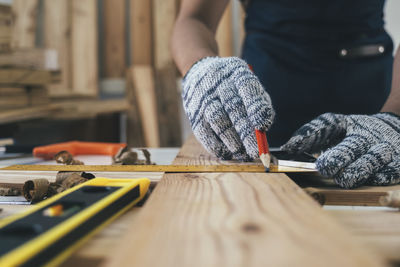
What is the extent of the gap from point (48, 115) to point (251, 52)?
1.86 meters

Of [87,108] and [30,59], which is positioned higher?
[30,59]

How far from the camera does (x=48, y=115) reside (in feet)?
9.10

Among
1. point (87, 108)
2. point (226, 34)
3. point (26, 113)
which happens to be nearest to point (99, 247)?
point (26, 113)

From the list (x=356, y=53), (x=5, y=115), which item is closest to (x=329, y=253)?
(x=356, y=53)

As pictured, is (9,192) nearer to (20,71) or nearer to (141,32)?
(20,71)

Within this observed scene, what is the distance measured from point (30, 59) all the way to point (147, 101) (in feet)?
3.56

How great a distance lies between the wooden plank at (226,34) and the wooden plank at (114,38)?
39.0 inches

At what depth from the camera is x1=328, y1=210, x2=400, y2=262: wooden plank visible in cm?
42

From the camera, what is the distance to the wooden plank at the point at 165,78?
11.1 ft

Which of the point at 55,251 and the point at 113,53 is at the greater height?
the point at 113,53

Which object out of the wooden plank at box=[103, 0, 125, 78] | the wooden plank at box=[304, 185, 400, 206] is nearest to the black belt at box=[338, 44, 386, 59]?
the wooden plank at box=[304, 185, 400, 206]

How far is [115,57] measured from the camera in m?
3.52

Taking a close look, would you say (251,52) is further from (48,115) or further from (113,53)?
(113,53)

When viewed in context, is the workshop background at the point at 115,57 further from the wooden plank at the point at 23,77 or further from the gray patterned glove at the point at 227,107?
the gray patterned glove at the point at 227,107
